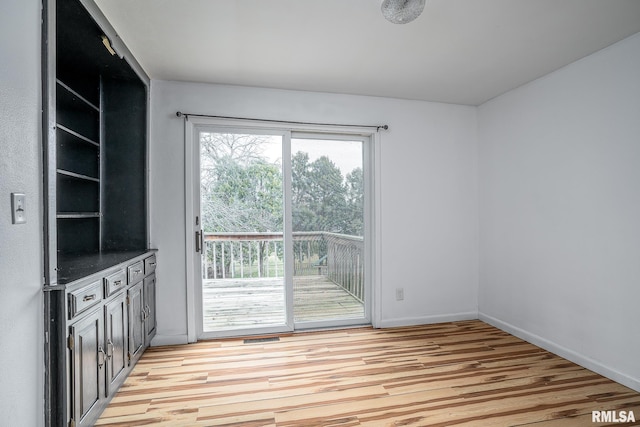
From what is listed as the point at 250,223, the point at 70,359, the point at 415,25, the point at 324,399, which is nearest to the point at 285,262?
the point at 250,223

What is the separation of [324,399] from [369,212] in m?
1.98

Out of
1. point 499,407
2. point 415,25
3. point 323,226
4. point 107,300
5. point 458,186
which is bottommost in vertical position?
point 499,407

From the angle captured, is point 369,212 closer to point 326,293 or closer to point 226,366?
point 326,293

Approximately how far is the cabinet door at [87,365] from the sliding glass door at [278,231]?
1.30 metres

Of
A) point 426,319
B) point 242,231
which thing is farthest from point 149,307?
point 426,319

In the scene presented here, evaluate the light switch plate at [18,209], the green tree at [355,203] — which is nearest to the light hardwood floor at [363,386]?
the green tree at [355,203]

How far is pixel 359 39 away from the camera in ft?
7.82

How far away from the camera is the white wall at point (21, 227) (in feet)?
4.18

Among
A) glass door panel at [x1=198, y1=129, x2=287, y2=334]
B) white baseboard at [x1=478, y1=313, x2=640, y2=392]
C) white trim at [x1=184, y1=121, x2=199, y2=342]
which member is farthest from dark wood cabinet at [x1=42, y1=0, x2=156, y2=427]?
white baseboard at [x1=478, y1=313, x2=640, y2=392]

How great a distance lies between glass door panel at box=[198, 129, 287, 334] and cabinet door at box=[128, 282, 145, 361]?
0.67 metres

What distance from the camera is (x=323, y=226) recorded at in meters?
3.56

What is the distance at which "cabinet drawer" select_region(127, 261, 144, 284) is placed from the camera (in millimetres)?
2416

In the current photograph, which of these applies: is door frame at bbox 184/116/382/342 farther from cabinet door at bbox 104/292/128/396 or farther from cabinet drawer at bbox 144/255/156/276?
cabinet door at bbox 104/292/128/396

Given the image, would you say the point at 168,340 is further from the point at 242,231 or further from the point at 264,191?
the point at 264,191
